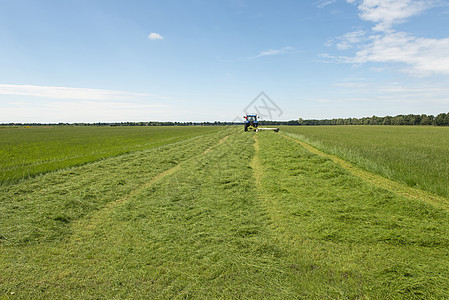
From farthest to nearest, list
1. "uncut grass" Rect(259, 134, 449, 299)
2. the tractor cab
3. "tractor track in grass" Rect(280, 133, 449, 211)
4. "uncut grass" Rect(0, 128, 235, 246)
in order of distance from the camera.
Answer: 1. the tractor cab
2. "tractor track in grass" Rect(280, 133, 449, 211)
3. "uncut grass" Rect(0, 128, 235, 246)
4. "uncut grass" Rect(259, 134, 449, 299)

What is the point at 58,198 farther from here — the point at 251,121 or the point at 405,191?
the point at 251,121

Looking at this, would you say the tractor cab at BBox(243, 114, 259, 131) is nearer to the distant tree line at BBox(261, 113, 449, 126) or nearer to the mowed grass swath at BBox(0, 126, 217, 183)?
the mowed grass swath at BBox(0, 126, 217, 183)

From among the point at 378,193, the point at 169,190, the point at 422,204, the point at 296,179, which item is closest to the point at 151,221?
the point at 169,190

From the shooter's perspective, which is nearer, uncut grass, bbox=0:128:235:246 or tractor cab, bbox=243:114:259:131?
uncut grass, bbox=0:128:235:246

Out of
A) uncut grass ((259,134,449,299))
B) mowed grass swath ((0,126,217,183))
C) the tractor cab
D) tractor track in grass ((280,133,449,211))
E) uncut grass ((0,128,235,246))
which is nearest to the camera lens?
uncut grass ((259,134,449,299))

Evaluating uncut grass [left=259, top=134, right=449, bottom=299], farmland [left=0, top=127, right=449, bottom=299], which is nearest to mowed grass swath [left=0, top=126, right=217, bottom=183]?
farmland [left=0, top=127, right=449, bottom=299]

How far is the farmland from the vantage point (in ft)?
8.00

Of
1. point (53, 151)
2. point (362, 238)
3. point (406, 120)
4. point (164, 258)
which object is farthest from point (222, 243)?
point (406, 120)

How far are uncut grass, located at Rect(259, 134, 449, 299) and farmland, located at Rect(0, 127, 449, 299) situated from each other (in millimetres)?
16

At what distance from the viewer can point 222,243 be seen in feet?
10.7

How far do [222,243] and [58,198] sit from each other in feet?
15.2

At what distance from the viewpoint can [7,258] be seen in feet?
9.93

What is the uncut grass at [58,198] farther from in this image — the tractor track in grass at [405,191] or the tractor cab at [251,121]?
the tractor cab at [251,121]

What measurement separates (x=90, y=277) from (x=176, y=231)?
4.36ft
